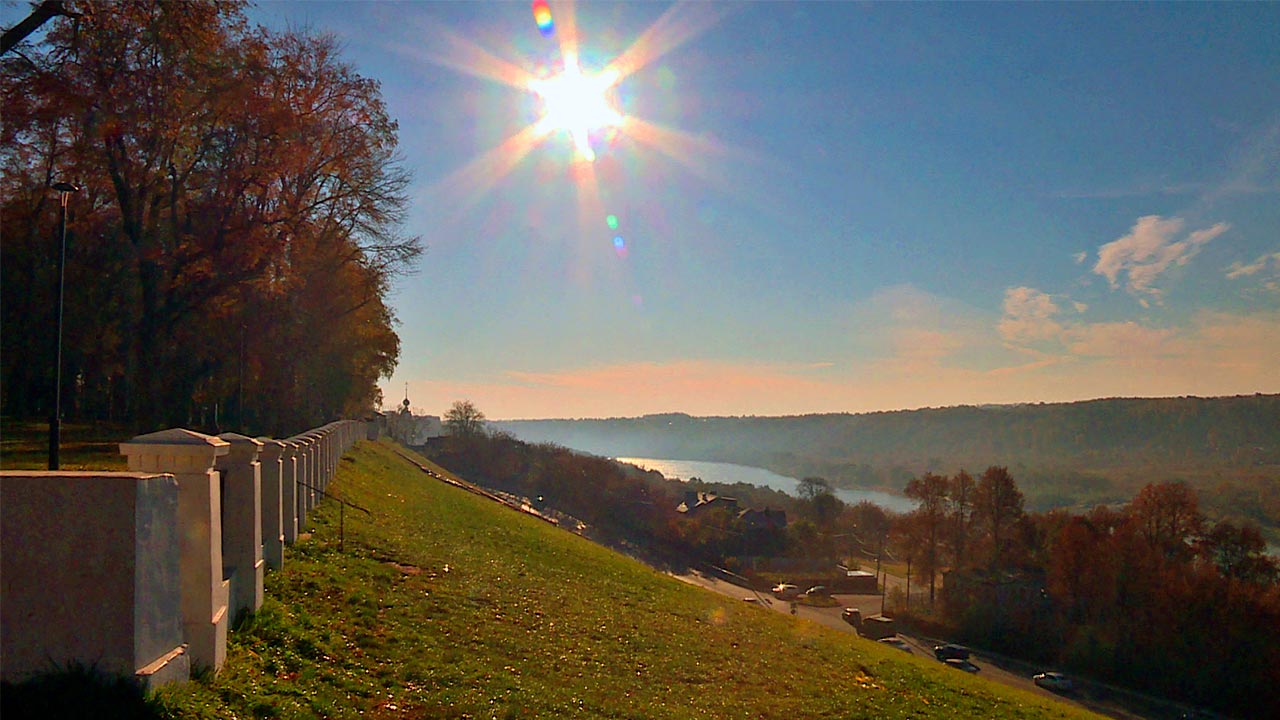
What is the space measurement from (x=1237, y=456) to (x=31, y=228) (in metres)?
155

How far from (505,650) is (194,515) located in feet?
15.3

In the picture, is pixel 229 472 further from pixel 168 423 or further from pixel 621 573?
pixel 168 423

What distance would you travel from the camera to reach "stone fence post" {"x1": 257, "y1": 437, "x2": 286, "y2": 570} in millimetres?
9062

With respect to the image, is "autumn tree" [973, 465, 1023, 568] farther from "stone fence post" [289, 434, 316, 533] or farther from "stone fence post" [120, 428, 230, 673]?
"stone fence post" [120, 428, 230, 673]

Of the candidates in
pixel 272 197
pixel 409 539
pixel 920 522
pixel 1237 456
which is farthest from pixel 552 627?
pixel 1237 456

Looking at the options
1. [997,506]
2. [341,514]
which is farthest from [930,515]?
[341,514]

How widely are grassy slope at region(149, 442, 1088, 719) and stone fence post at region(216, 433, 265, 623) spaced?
37 cm

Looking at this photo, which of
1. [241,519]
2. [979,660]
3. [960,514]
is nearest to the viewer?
[241,519]

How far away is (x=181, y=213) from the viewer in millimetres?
22047

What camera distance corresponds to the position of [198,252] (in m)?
19.3

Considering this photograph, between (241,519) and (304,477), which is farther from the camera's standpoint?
(304,477)

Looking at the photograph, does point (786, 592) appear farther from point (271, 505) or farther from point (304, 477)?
point (271, 505)

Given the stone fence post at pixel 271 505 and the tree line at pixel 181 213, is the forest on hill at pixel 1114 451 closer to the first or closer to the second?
the tree line at pixel 181 213

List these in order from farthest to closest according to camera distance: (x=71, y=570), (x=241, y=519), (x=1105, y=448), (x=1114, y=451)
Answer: (x=1105, y=448), (x=1114, y=451), (x=241, y=519), (x=71, y=570)
